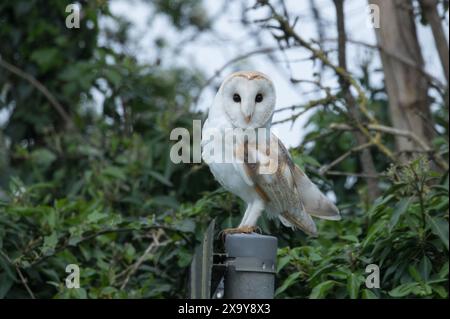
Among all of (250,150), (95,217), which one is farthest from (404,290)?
(95,217)

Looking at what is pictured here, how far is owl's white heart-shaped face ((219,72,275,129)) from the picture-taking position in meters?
3.58

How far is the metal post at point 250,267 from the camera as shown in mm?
3273

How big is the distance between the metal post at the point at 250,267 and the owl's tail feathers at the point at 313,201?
2.28 feet

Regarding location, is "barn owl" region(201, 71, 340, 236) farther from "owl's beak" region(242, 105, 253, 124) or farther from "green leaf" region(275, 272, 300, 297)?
"green leaf" region(275, 272, 300, 297)

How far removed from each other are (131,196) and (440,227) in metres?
2.28

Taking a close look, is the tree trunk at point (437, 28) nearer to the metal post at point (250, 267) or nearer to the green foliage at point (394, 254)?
the green foliage at point (394, 254)

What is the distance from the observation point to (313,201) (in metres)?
4.02

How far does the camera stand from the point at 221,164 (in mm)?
3658

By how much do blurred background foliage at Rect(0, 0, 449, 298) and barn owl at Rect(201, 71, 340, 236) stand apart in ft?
2.15

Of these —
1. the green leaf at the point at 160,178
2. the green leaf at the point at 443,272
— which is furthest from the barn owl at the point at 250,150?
the green leaf at the point at 160,178

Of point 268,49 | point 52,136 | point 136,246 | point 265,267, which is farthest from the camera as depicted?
point 52,136

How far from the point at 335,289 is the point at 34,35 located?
396cm

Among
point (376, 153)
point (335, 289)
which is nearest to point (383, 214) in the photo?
point (335, 289)
